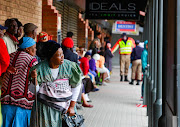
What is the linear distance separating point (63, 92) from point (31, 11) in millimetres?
4950

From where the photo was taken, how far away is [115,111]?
28.5 feet

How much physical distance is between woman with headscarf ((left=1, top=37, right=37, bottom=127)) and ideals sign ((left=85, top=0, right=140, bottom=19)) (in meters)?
8.34

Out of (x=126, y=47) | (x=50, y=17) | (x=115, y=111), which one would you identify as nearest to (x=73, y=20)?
(x=126, y=47)

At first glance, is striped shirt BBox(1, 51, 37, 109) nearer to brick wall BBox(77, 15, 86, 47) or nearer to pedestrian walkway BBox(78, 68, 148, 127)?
pedestrian walkway BBox(78, 68, 148, 127)

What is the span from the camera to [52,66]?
4051mm

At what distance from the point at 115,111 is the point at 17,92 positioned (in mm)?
4537

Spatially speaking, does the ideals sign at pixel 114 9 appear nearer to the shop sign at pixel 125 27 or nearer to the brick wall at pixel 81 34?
the brick wall at pixel 81 34

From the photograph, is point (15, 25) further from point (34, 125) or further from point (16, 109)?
point (34, 125)

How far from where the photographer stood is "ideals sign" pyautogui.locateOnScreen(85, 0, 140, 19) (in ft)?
41.5

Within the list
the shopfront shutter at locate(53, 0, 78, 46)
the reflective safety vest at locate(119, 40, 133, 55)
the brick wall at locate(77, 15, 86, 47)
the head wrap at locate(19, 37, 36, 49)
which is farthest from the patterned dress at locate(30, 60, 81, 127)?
the brick wall at locate(77, 15, 86, 47)

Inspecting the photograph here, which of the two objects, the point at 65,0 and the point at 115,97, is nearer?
the point at 115,97

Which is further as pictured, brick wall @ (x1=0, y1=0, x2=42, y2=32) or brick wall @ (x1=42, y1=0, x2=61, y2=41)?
brick wall @ (x1=42, y1=0, x2=61, y2=41)

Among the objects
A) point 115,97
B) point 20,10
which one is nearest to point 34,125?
point 20,10

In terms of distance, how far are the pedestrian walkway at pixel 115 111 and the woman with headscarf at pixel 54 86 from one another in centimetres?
315
